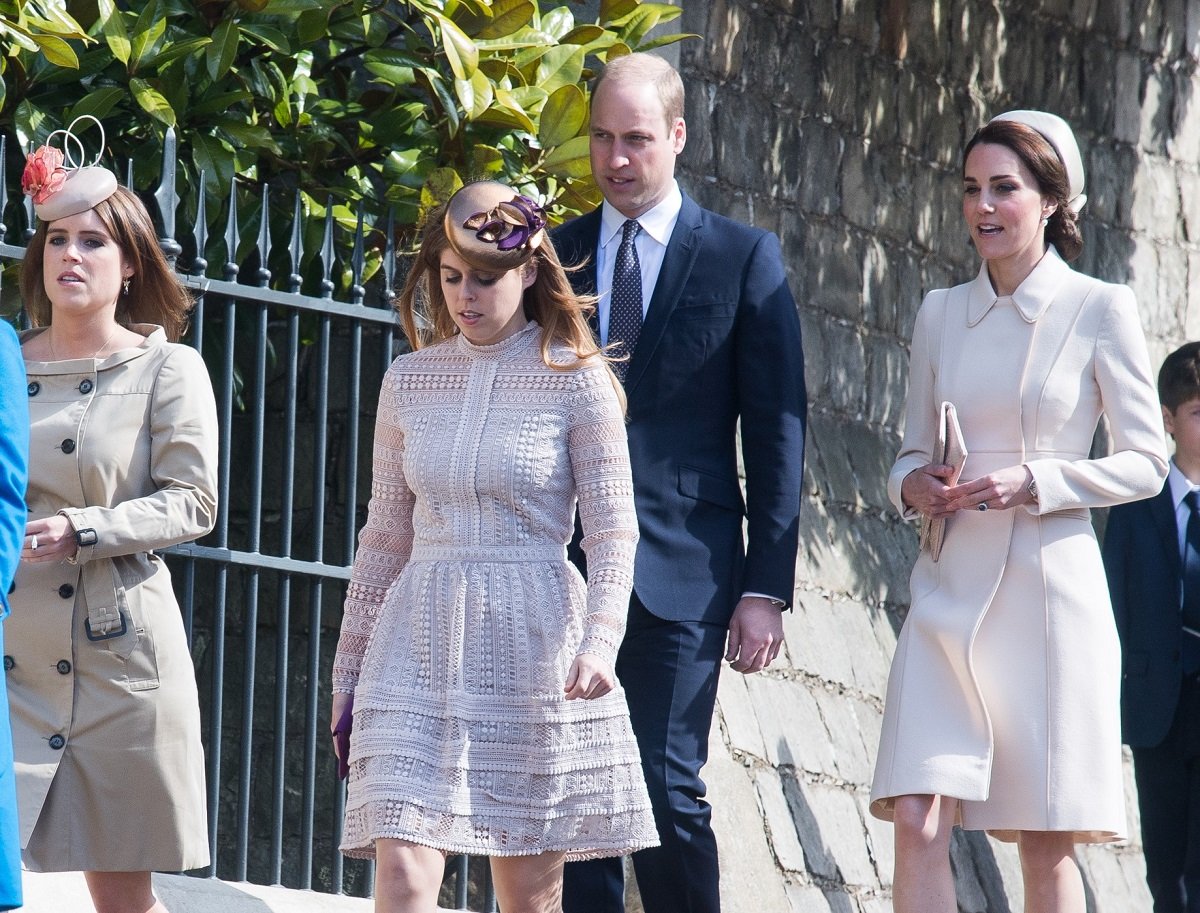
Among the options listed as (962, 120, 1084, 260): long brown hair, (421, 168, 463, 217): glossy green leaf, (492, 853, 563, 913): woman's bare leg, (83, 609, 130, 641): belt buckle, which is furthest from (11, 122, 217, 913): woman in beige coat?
(962, 120, 1084, 260): long brown hair

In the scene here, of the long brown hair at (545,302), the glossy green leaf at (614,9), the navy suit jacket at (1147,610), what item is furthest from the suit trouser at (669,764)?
the glossy green leaf at (614,9)

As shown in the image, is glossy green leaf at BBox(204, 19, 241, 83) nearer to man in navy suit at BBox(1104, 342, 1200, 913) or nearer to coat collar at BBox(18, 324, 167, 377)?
→ coat collar at BBox(18, 324, 167, 377)

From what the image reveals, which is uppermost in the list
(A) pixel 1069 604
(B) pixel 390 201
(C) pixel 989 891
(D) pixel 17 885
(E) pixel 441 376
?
(B) pixel 390 201

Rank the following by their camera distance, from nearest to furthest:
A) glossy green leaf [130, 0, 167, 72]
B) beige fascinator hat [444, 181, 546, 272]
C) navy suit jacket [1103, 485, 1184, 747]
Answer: beige fascinator hat [444, 181, 546, 272]
glossy green leaf [130, 0, 167, 72]
navy suit jacket [1103, 485, 1184, 747]

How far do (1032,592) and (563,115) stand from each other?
2026 mm

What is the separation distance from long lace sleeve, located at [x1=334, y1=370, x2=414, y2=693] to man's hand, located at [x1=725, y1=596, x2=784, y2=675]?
0.78 meters

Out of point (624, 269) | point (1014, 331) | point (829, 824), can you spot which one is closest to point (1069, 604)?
point (1014, 331)

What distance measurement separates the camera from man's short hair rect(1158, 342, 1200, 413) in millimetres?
6265

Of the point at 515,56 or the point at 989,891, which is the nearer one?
the point at 515,56

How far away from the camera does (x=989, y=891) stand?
743 cm

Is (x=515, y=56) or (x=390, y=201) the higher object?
(x=515, y=56)

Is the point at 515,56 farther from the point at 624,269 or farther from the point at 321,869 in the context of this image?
the point at 321,869

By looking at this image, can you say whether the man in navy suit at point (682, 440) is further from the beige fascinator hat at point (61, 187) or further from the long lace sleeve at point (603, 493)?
the beige fascinator hat at point (61, 187)

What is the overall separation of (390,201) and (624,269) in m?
1.40
